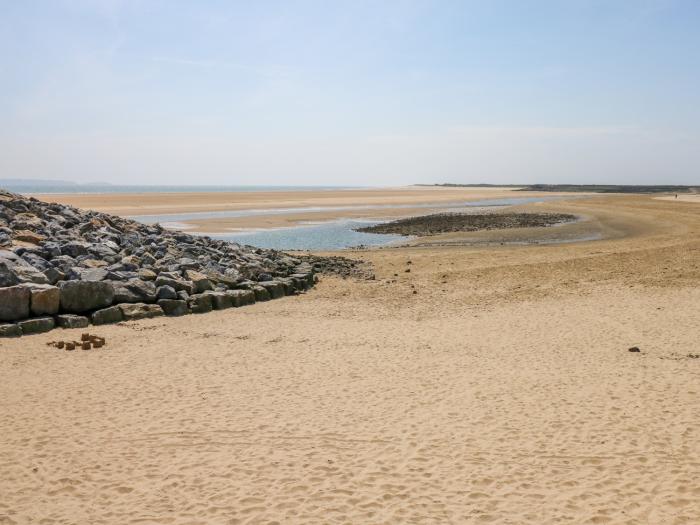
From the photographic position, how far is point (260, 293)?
17.2m

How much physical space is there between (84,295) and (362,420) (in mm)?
8764

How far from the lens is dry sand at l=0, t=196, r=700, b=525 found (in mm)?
5875

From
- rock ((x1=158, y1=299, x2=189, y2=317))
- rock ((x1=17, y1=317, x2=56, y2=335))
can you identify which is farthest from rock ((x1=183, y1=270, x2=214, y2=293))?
rock ((x1=17, y1=317, x2=56, y2=335))

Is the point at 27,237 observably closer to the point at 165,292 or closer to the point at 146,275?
the point at 146,275

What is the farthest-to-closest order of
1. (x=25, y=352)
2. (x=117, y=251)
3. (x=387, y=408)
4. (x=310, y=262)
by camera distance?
1. (x=310, y=262)
2. (x=117, y=251)
3. (x=25, y=352)
4. (x=387, y=408)

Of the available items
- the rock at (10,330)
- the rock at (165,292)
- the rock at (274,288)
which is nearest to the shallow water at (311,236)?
the rock at (274,288)

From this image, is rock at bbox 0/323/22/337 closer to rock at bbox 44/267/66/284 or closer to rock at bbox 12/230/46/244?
rock at bbox 44/267/66/284

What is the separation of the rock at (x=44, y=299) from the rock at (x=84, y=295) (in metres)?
0.19

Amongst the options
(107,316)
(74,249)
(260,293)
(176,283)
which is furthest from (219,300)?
(74,249)

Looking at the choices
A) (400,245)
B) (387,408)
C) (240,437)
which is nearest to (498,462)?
(387,408)

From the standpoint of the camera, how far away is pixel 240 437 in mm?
7426

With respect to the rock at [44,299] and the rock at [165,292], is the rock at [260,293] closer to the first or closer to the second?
the rock at [165,292]

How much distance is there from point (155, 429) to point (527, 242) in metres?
29.7

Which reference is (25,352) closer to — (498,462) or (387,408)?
(387,408)
